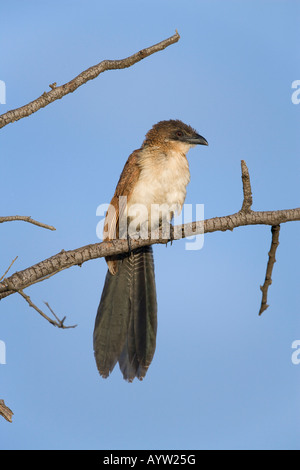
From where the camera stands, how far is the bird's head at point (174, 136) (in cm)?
557

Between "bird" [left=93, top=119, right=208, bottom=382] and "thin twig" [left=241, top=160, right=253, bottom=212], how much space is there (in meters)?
1.13

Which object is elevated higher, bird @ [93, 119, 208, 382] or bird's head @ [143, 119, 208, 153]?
bird's head @ [143, 119, 208, 153]

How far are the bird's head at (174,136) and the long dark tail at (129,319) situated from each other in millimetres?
1179

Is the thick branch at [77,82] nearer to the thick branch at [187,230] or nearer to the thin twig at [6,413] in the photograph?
the thick branch at [187,230]

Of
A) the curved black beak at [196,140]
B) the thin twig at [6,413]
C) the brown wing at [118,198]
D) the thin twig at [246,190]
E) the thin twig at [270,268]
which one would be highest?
the curved black beak at [196,140]

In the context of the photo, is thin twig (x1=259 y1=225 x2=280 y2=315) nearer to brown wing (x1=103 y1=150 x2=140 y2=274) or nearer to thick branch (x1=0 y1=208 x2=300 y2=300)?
thick branch (x1=0 y1=208 x2=300 y2=300)

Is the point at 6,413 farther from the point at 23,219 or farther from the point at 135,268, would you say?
the point at 135,268

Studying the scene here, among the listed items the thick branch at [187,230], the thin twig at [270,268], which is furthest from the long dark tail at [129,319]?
the thin twig at [270,268]

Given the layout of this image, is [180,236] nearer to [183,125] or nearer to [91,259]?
[91,259]

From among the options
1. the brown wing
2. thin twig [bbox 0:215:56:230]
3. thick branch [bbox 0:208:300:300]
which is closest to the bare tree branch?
thick branch [bbox 0:208:300:300]

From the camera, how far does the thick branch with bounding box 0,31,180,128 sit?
397cm

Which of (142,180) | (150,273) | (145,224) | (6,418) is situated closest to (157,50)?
(142,180)

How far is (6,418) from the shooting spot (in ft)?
11.2

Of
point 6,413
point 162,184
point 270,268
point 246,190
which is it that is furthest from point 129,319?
point 6,413
